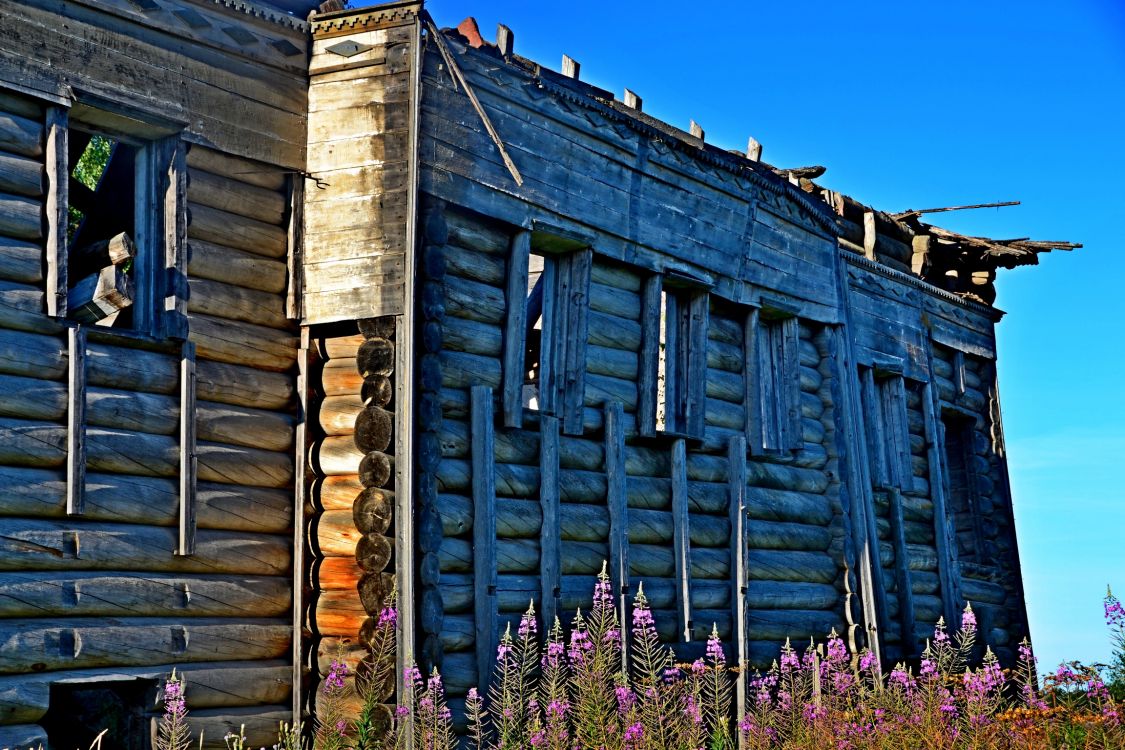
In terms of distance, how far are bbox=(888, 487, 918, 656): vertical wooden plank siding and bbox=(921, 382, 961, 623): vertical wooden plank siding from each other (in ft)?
3.24

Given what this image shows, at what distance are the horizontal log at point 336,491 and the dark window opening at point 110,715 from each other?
177 cm

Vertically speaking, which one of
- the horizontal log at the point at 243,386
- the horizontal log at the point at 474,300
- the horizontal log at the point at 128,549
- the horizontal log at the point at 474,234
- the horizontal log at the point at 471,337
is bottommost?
the horizontal log at the point at 128,549

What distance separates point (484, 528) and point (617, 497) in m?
1.77

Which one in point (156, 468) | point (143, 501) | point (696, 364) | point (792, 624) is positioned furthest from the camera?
point (792, 624)

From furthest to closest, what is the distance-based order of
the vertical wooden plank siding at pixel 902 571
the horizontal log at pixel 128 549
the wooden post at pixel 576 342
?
the vertical wooden plank siding at pixel 902 571 < the wooden post at pixel 576 342 < the horizontal log at pixel 128 549

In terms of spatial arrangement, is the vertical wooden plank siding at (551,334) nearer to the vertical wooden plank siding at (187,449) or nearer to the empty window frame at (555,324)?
the empty window frame at (555,324)

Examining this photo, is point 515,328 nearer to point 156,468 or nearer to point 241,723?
point 156,468

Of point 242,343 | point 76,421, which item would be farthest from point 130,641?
point 242,343

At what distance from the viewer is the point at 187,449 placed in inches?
356

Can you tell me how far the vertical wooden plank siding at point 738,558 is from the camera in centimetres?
1260

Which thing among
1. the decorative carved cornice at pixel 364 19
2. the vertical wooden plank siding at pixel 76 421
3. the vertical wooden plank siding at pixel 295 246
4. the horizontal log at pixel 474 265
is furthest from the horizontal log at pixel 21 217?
the horizontal log at pixel 474 265

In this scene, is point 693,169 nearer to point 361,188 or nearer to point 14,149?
point 361,188

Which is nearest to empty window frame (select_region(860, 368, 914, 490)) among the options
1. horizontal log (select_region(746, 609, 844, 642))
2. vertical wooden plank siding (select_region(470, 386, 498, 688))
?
horizontal log (select_region(746, 609, 844, 642))

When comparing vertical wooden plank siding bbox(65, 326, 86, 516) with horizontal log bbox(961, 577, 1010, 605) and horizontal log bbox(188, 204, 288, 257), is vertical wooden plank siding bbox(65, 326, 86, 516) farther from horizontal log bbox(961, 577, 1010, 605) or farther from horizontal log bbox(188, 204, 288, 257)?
horizontal log bbox(961, 577, 1010, 605)
